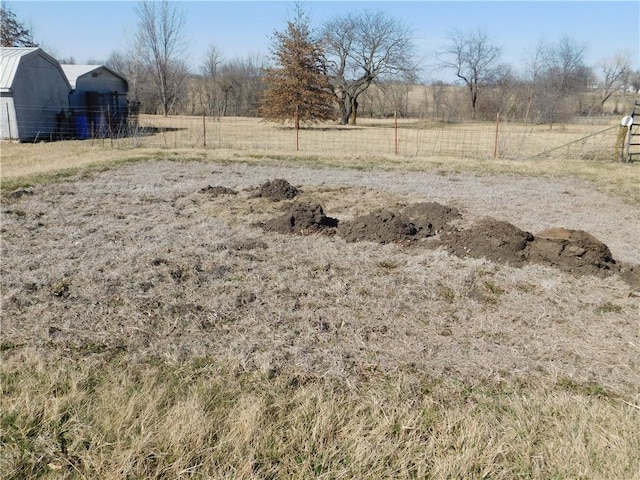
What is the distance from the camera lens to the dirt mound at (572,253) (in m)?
4.82

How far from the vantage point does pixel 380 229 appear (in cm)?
590

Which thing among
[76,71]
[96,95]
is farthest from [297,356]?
[76,71]

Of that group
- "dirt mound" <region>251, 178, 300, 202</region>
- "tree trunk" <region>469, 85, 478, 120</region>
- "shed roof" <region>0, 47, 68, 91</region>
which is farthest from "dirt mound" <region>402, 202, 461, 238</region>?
"tree trunk" <region>469, 85, 478, 120</region>

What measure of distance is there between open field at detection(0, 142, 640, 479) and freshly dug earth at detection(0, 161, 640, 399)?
0.02 meters

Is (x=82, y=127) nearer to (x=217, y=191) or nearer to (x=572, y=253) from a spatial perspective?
(x=217, y=191)

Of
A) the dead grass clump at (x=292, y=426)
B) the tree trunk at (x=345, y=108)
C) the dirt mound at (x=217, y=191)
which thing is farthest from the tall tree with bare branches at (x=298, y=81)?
the dead grass clump at (x=292, y=426)

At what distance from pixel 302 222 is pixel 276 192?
83.1 inches

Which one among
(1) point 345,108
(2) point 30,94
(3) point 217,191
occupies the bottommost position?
(3) point 217,191

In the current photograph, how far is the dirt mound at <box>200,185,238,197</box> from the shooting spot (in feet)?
27.2

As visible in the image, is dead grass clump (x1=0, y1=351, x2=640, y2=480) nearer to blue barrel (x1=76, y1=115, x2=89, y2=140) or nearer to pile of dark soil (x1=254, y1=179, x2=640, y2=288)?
pile of dark soil (x1=254, y1=179, x2=640, y2=288)

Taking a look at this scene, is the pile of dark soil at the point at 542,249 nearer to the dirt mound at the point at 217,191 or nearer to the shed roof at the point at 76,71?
the dirt mound at the point at 217,191

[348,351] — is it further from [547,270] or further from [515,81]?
[515,81]

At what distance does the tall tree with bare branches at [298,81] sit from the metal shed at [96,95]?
28.8 feet

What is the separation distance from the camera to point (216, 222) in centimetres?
647
